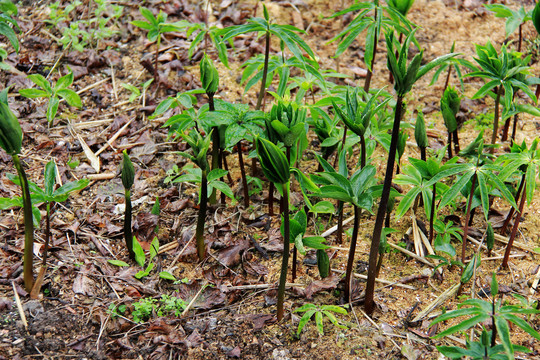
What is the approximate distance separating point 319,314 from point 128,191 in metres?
1.19

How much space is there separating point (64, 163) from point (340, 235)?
200 cm

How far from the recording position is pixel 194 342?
243 cm

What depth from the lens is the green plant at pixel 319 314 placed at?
2344 millimetres

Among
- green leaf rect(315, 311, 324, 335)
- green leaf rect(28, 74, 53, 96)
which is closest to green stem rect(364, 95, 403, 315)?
green leaf rect(315, 311, 324, 335)

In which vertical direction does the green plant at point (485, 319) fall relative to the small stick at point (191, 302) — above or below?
above

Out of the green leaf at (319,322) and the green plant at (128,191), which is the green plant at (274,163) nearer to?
the green leaf at (319,322)

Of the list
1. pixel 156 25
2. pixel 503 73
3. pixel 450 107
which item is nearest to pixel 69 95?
pixel 156 25

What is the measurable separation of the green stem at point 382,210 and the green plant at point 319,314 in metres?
0.16

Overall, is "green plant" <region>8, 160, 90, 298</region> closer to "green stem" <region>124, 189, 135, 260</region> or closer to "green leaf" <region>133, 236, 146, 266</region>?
"green stem" <region>124, 189, 135, 260</region>

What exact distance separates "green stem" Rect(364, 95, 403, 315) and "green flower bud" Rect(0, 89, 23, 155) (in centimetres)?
160

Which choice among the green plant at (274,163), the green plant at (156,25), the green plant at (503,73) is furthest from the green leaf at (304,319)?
the green plant at (156,25)

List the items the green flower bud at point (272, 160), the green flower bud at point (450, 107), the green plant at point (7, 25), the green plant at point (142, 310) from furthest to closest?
the green flower bud at point (450, 107), the green plant at point (7, 25), the green plant at point (142, 310), the green flower bud at point (272, 160)

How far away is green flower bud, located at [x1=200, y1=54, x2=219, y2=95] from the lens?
271 centimetres

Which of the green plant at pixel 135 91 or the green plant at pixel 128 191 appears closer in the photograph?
the green plant at pixel 128 191
